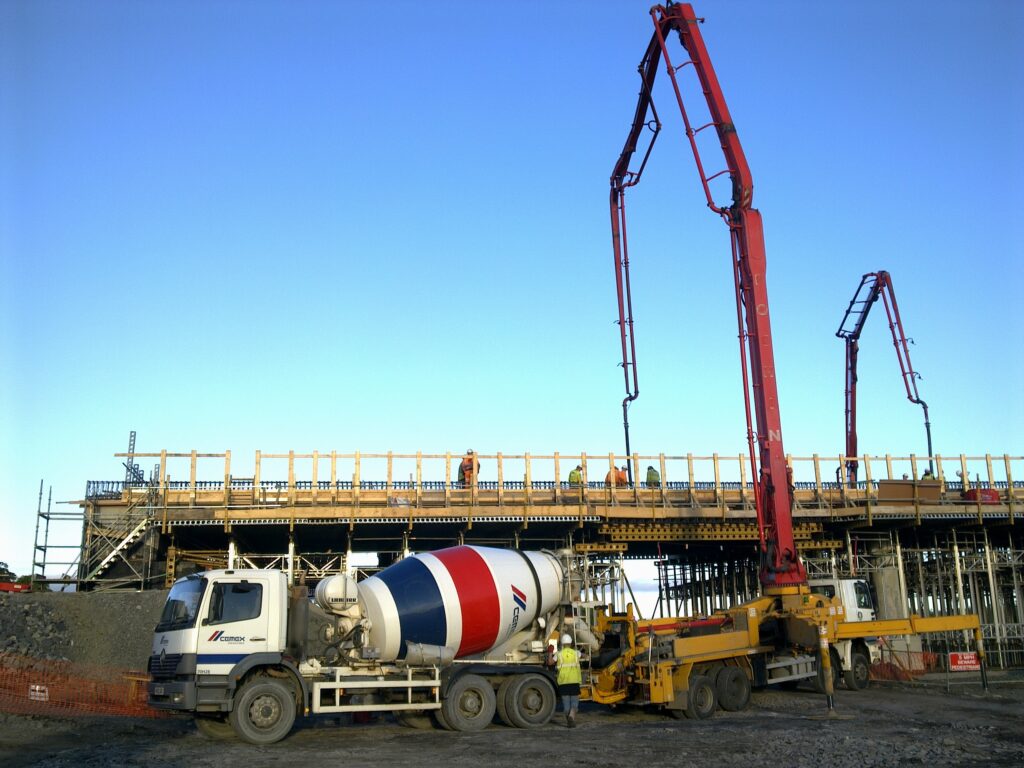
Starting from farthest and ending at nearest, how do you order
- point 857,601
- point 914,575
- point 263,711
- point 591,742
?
point 914,575, point 857,601, point 591,742, point 263,711

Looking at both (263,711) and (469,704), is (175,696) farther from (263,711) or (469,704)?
(469,704)

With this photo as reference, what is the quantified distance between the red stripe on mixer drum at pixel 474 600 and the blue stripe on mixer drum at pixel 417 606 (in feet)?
1.48

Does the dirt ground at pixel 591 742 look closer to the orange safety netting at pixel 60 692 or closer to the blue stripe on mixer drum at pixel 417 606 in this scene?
the orange safety netting at pixel 60 692

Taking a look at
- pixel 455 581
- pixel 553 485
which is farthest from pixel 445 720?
pixel 553 485

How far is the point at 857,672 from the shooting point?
2461cm

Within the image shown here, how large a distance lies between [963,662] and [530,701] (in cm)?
1662

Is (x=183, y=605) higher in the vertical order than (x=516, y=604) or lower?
higher

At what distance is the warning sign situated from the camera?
2733 cm

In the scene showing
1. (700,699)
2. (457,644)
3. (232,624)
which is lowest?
(700,699)

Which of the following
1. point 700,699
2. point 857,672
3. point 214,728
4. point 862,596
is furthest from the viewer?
point 862,596

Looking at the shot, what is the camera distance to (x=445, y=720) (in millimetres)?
16641

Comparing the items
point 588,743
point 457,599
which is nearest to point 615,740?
point 588,743

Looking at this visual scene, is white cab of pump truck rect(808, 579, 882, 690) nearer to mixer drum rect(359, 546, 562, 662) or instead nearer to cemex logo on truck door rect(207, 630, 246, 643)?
mixer drum rect(359, 546, 562, 662)

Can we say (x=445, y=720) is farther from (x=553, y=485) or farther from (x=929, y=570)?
(x=929, y=570)
